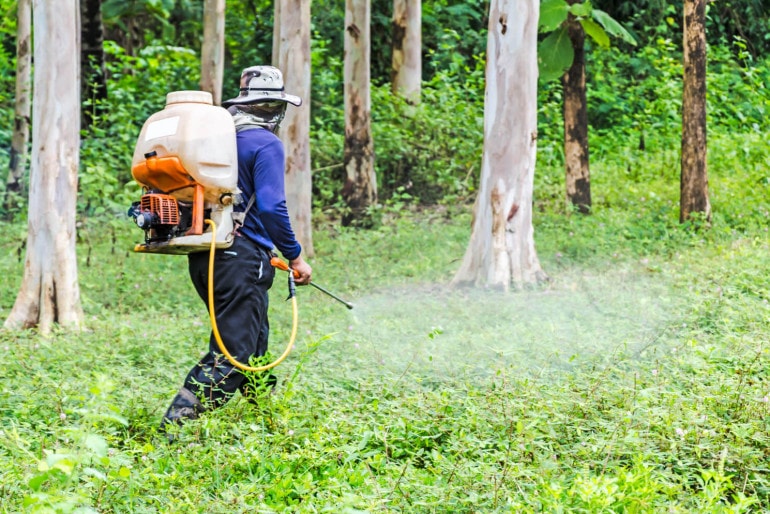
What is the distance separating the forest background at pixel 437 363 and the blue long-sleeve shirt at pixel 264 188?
2.44 feet

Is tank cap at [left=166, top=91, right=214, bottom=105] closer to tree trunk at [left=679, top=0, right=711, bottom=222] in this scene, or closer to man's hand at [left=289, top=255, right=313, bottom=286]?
man's hand at [left=289, top=255, right=313, bottom=286]

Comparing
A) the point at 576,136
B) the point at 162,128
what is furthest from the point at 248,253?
the point at 576,136

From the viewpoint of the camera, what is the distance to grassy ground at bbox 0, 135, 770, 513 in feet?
14.0

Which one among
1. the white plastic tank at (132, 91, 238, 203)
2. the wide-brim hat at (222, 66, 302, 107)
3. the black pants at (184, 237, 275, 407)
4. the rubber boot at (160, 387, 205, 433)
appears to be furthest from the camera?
the wide-brim hat at (222, 66, 302, 107)

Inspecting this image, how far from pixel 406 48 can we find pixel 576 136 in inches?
265

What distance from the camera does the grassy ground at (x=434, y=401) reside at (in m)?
4.27

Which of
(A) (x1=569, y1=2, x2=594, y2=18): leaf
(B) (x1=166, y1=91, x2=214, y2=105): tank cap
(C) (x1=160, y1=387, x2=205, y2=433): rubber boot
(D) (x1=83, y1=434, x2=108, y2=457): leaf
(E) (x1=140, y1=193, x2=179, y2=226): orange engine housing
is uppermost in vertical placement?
(A) (x1=569, y1=2, x2=594, y2=18): leaf

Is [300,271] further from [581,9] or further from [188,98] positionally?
[581,9]

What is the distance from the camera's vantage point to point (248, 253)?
228 inches

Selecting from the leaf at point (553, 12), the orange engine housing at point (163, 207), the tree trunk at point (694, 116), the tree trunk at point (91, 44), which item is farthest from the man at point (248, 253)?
the tree trunk at point (91, 44)

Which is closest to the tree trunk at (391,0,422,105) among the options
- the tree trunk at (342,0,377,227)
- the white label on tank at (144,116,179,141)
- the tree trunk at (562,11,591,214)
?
the tree trunk at (342,0,377,227)

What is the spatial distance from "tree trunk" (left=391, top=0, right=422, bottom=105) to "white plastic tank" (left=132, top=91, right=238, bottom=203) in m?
14.4

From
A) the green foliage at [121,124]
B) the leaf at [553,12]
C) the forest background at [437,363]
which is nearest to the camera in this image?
the forest background at [437,363]

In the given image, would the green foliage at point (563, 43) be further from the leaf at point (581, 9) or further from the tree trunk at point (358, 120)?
the tree trunk at point (358, 120)
